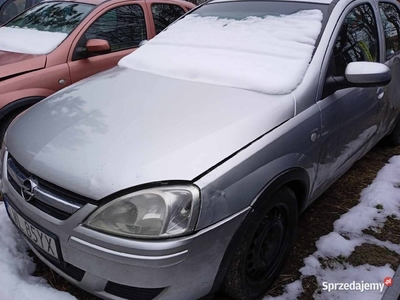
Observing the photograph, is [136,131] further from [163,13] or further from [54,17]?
[163,13]

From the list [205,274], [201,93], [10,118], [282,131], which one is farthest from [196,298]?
[10,118]

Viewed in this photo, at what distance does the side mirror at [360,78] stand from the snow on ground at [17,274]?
1.88 meters

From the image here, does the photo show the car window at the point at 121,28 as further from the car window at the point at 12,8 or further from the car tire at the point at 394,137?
the car tire at the point at 394,137

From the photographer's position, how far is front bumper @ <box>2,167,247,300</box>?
158cm

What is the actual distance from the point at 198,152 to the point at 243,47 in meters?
1.13

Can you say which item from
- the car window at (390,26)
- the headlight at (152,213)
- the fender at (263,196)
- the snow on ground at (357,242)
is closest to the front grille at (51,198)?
the headlight at (152,213)

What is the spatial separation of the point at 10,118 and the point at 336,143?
257 centimetres

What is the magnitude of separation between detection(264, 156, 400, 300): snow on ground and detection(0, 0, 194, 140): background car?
102 inches

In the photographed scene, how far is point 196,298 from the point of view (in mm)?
1772

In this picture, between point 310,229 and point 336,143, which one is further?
point 310,229

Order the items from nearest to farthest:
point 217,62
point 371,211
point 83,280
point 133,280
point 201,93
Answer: point 133,280, point 83,280, point 201,93, point 217,62, point 371,211

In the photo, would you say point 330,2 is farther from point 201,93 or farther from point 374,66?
point 201,93

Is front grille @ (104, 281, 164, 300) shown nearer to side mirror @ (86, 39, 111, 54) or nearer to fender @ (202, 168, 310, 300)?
fender @ (202, 168, 310, 300)

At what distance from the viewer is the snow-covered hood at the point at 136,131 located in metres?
1.66
